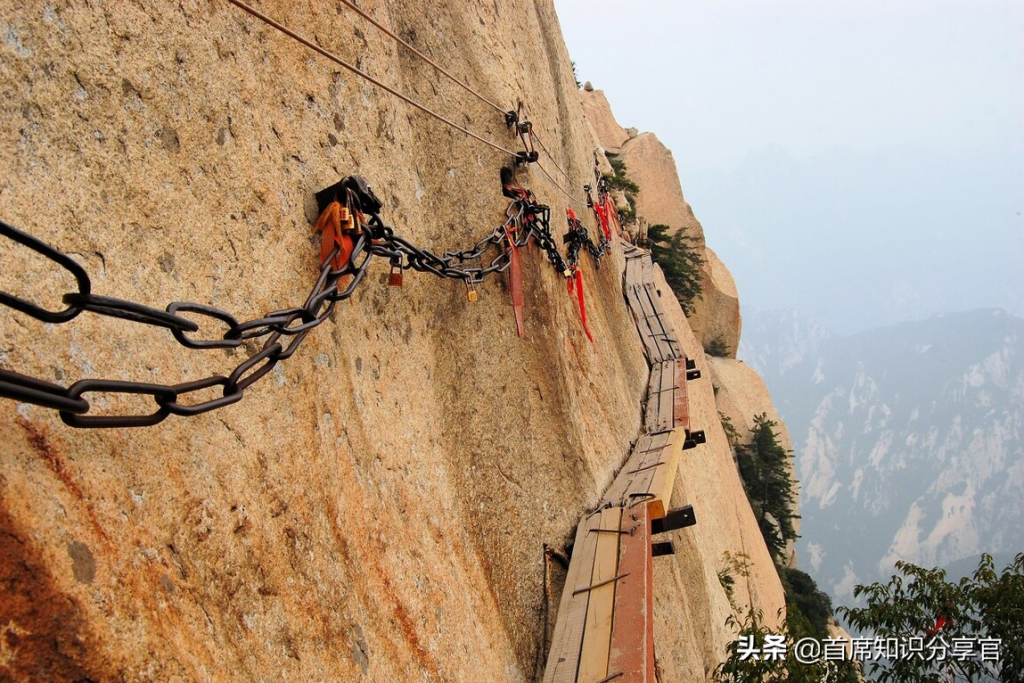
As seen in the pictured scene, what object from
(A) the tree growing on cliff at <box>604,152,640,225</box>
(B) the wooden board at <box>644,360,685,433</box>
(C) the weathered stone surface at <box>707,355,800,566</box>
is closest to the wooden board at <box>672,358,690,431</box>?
(B) the wooden board at <box>644,360,685,433</box>

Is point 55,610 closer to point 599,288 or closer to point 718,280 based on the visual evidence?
point 599,288

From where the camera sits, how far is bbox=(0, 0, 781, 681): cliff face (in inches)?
73.0

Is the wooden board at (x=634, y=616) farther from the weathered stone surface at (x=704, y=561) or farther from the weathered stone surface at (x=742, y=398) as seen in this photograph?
the weathered stone surface at (x=742, y=398)

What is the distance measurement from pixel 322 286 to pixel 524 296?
2.97 metres

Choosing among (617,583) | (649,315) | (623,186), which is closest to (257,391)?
(617,583)

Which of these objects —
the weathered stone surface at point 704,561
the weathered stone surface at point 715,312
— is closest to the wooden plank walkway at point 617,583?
the weathered stone surface at point 704,561

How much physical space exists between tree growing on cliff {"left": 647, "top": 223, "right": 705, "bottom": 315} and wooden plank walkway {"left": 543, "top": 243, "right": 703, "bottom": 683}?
51.5ft

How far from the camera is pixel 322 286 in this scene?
87.8 inches

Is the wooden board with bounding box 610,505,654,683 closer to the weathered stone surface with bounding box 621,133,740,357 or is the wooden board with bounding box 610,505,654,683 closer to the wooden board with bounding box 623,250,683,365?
the wooden board with bounding box 623,250,683,365

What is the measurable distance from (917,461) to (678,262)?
156 metres

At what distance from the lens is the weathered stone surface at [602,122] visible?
1152 inches

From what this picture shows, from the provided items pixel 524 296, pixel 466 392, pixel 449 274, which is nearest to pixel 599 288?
pixel 524 296

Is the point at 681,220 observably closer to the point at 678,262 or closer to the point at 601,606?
the point at 678,262

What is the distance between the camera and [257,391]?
8.21ft
